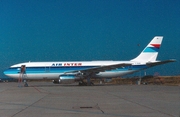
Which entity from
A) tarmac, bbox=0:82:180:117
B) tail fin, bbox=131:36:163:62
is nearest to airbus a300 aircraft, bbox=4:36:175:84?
tail fin, bbox=131:36:163:62

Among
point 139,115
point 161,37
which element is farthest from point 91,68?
point 139,115

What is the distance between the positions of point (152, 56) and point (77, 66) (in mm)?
10216

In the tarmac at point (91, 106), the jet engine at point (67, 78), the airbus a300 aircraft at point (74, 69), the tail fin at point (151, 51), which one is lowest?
the tarmac at point (91, 106)

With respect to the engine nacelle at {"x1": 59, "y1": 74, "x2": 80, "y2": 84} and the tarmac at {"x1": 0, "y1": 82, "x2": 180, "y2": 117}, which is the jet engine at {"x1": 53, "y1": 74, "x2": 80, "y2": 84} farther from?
the tarmac at {"x1": 0, "y1": 82, "x2": 180, "y2": 117}

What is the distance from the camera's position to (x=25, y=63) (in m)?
34.8

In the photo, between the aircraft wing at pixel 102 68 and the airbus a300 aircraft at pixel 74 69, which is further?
the airbus a300 aircraft at pixel 74 69

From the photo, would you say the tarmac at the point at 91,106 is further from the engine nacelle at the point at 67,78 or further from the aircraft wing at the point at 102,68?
the aircraft wing at the point at 102,68

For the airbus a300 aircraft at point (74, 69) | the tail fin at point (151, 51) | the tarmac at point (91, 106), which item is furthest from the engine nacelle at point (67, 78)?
the tarmac at point (91, 106)

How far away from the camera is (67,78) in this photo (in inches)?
1256

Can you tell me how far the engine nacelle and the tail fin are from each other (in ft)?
31.2

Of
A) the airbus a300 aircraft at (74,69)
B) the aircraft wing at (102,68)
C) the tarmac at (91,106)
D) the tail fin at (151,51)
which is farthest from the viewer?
the tail fin at (151,51)

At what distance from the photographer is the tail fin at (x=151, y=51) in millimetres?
38188

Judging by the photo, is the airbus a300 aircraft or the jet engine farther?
the airbus a300 aircraft

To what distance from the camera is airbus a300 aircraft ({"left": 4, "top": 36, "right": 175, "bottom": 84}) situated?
33.3 m
